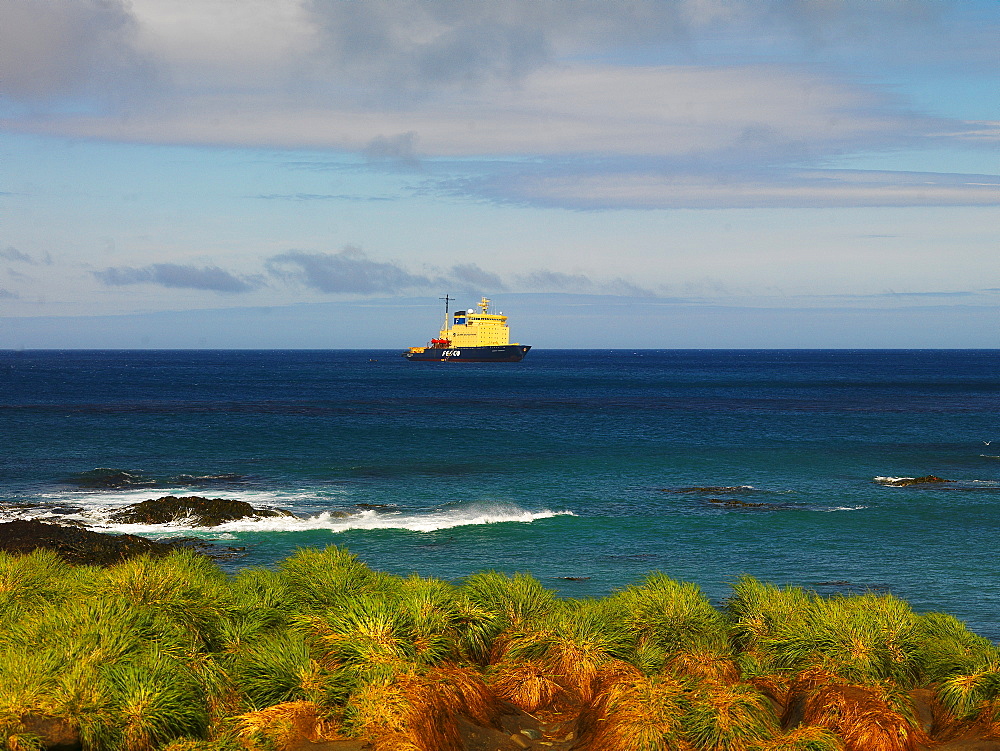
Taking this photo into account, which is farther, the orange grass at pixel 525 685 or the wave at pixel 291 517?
the wave at pixel 291 517

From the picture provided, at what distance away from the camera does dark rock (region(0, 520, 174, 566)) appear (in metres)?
21.9

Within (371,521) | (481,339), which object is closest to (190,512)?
(371,521)

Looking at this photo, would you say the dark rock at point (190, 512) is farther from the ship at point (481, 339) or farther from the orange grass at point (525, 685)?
the ship at point (481, 339)

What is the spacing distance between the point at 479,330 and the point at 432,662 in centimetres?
16469

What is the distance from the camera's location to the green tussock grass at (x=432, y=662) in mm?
7375

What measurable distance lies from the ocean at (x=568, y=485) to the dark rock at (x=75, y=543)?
8.07ft

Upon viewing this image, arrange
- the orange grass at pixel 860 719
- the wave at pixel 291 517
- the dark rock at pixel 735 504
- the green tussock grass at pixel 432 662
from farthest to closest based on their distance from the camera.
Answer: the dark rock at pixel 735 504
the wave at pixel 291 517
the orange grass at pixel 860 719
the green tussock grass at pixel 432 662

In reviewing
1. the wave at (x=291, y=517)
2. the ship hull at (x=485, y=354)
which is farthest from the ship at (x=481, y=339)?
the wave at (x=291, y=517)

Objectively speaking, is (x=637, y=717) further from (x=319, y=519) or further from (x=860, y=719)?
(x=319, y=519)

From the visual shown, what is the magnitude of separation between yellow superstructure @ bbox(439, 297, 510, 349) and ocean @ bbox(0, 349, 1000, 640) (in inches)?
3676

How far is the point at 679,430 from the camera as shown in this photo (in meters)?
60.2

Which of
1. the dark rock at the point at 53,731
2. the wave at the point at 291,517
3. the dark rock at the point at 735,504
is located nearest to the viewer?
the dark rock at the point at 53,731

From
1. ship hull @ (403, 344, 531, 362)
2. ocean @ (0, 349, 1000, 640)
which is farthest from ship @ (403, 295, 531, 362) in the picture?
ocean @ (0, 349, 1000, 640)

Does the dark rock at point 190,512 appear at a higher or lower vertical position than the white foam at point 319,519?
higher
